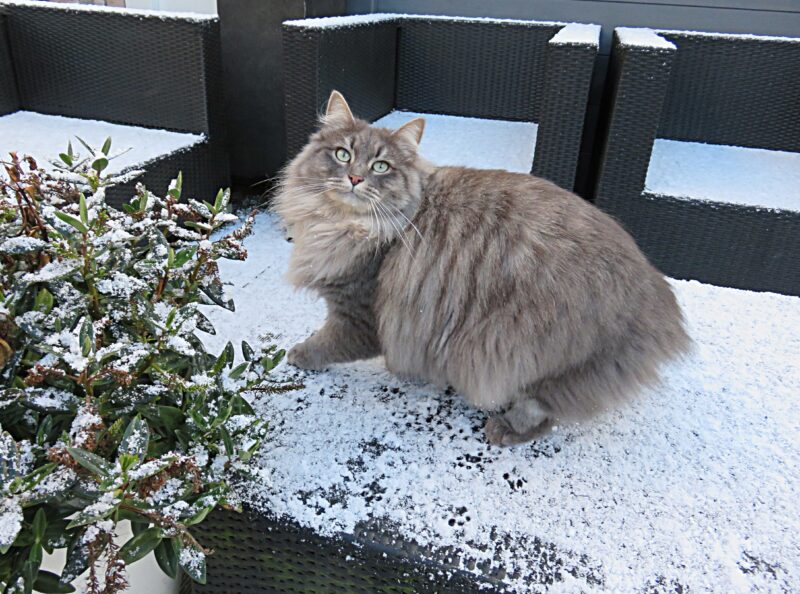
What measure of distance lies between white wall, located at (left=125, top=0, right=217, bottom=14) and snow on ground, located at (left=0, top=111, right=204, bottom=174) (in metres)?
1.04

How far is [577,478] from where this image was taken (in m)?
1.22

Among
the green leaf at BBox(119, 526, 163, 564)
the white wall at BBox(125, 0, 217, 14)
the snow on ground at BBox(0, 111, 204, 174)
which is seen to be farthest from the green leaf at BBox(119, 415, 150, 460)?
the white wall at BBox(125, 0, 217, 14)

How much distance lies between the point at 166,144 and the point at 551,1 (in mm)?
2181

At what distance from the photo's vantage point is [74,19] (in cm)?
251

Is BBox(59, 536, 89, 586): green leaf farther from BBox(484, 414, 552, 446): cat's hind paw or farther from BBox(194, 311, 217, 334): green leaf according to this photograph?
BBox(484, 414, 552, 446): cat's hind paw

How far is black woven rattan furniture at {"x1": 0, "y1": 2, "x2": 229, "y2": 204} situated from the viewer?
2.41 metres

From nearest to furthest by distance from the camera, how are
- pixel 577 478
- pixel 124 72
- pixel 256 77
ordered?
pixel 577 478, pixel 124 72, pixel 256 77

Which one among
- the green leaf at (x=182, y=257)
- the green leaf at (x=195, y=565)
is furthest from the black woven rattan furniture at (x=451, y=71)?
the green leaf at (x=195, y=565)

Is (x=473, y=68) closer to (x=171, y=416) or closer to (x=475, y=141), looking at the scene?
(x=475, y=141)

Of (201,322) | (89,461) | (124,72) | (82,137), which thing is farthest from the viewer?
(124,72)

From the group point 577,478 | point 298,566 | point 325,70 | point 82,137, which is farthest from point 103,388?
point 82,137

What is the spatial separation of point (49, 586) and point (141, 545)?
0.14 meters

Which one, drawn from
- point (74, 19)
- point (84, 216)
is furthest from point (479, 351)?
point (74, 19)

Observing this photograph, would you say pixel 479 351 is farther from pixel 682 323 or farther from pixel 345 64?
pixel 345 64
